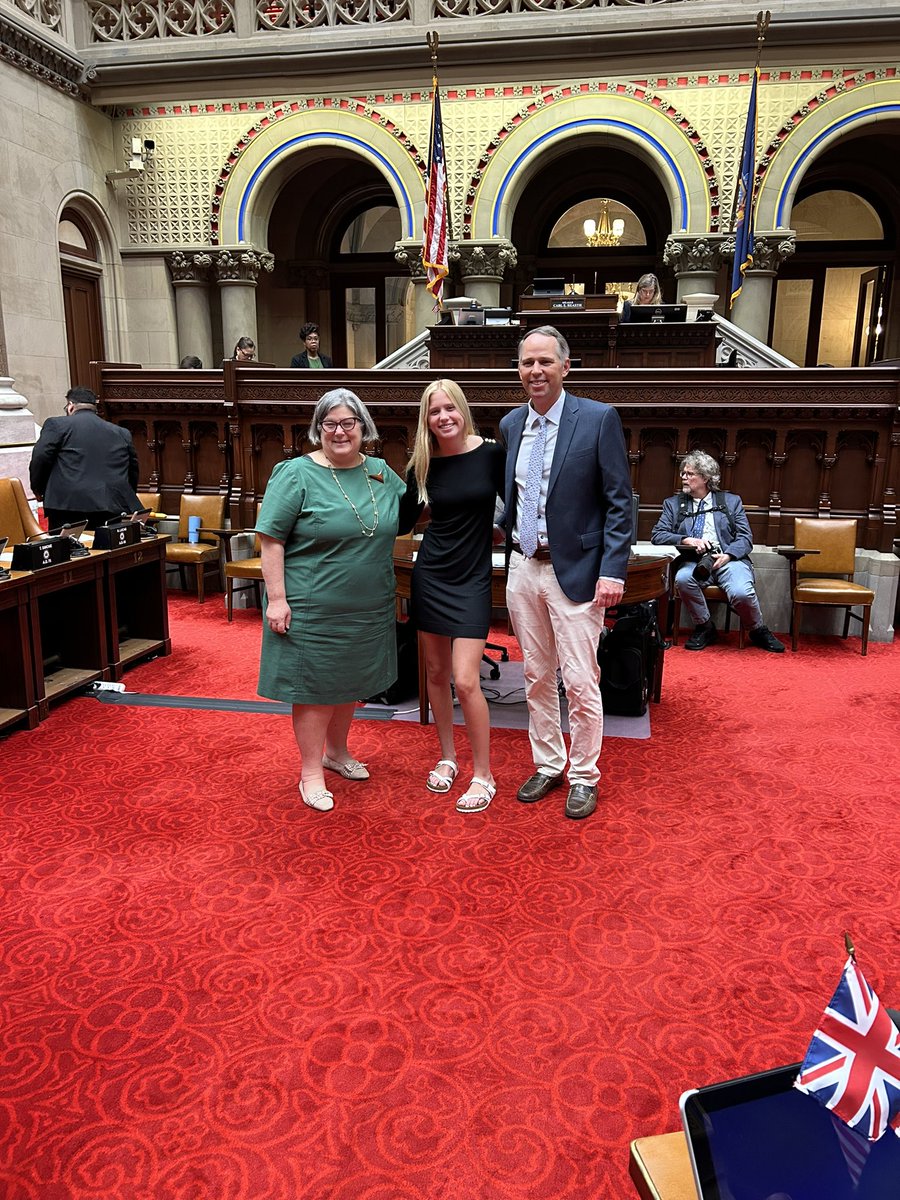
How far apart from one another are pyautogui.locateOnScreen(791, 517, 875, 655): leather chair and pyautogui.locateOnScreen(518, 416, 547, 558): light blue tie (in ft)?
10.7

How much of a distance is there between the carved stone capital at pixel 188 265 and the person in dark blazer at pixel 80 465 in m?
6.54

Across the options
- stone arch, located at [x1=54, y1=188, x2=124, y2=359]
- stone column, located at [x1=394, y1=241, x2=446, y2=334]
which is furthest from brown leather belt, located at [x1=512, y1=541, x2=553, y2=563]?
stone arch, located at [x1=54, y1=188, x2=124, y2=359]

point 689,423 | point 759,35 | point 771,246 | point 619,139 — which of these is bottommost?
point 689,423

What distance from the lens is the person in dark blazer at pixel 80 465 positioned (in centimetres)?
541

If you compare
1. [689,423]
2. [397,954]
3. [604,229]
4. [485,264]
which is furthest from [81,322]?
[397,954]

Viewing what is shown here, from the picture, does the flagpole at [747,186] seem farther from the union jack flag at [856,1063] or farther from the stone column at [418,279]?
the union jack flag at [856,1063]

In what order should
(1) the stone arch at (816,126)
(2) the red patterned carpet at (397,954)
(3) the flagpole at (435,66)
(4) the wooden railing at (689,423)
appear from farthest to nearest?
(1) the stone arch at (816,126), (3) the flagpole at (435,66), (4) the wooden railing at (689,423), (2) the red patterned carpet at (397,954)

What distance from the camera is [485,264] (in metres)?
10.7

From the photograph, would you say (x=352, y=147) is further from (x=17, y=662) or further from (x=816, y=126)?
(x=17, y=662)

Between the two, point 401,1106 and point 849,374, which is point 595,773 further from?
point 849,374

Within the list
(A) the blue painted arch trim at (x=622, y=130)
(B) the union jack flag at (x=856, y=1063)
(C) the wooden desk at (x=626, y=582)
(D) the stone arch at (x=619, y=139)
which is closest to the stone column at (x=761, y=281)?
(D) the stone arch at (x=619, y=139)

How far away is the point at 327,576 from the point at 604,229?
38.9 ft

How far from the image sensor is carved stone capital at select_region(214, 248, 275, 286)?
11.2 m

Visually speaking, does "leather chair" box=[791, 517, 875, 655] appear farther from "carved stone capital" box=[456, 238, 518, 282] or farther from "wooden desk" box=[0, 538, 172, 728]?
"carved stone capital" box=[456, 238, 518, 282]
